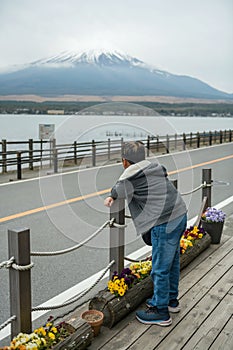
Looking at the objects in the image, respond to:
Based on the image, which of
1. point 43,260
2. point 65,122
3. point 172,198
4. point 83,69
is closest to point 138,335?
point 172,198

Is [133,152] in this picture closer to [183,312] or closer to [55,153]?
[183,312]

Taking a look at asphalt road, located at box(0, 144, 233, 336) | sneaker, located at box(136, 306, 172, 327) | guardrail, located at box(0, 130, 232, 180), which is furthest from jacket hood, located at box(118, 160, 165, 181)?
guardrail, located at box(0, 130, 232, 180)

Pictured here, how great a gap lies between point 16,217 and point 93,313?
16.1 feet

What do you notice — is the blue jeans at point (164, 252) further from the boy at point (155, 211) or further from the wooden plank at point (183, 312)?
the wooden plank at point (183, 312)

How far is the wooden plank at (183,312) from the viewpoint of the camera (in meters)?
3.06

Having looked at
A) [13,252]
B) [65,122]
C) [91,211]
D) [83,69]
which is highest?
[83,69]

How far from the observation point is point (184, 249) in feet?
15.1

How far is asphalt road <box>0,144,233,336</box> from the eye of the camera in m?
4.89

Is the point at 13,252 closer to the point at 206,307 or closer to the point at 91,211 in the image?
the point at 206,307

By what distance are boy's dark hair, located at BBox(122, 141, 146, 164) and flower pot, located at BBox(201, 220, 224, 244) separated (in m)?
2.65

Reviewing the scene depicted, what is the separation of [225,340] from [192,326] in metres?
0.30

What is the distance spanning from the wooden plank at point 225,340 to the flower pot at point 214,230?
2.27 meters

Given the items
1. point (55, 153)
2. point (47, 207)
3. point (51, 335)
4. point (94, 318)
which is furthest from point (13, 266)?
point (55, 153)

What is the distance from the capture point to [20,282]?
272 centimetres
